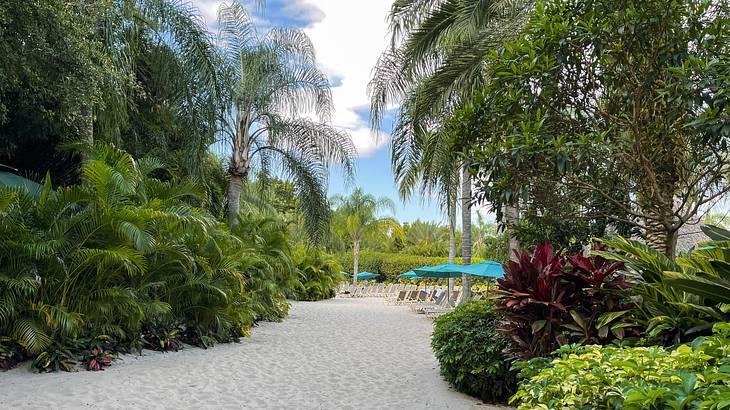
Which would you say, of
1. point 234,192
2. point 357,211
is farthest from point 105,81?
point 357,211

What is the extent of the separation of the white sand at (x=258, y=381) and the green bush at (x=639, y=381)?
3290mm

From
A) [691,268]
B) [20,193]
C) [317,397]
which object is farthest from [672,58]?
[20,193]

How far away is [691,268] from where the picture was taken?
13.5 ft

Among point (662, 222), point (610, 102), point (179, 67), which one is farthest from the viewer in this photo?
point (179, 67)

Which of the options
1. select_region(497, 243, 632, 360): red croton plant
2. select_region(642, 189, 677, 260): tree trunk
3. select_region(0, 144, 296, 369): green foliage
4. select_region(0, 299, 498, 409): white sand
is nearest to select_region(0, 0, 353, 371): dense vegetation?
select_region(0, 144, 296, 369): green foliage

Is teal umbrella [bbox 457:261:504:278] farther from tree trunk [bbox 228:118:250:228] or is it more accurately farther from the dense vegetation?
tree trunk [bbox 228:118:250:228]

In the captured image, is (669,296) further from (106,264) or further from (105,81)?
(105,81)

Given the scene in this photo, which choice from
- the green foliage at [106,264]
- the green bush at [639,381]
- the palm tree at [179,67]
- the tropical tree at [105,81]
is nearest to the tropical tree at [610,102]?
the green bush at [639,381]

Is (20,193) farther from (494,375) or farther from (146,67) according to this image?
(494,375)

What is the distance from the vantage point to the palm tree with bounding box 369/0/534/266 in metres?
9.82

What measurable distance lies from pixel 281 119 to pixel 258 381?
909cm

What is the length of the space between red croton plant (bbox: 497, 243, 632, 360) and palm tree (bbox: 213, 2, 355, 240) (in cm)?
921

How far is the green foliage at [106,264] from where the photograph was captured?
666 cm

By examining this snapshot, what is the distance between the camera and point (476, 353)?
5.96 metres
